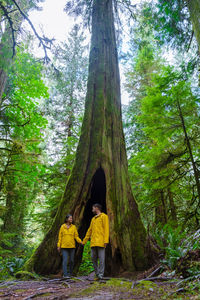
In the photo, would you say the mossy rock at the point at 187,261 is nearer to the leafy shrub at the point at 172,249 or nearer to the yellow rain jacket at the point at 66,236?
the leafy shrub at the point at 172,249

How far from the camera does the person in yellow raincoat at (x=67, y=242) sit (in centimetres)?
438

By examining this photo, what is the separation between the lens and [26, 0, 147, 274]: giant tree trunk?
4.37 m

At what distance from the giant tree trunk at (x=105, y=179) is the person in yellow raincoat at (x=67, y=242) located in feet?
Answer: 0.83

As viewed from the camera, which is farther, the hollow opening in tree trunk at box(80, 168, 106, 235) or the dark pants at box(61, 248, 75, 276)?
the hollow opening in tree trunk at box(80, 168, 106, 235)

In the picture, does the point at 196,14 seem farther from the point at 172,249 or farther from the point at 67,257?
the point at 67,257

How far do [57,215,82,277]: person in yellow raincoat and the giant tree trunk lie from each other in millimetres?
253

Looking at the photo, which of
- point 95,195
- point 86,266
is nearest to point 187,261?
point 95,195

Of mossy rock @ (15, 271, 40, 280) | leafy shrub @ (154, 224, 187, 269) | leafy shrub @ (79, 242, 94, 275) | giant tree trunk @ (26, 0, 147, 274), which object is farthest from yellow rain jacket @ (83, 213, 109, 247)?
leafy shrub @ (79, 242, 94, 275)

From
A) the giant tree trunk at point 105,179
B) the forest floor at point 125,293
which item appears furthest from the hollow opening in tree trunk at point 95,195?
the forest floor at point 125,293

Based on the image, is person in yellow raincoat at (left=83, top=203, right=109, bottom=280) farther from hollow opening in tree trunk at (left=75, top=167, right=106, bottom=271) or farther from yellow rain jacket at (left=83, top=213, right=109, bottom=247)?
hollow opening in tree trunk at (left=75, top=167, right=106, bottom=271)

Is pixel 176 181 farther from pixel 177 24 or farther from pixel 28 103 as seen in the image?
pixel 28 103

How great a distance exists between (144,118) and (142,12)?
16.3ft

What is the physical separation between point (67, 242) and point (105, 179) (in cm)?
167

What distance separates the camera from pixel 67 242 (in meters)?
4.39
